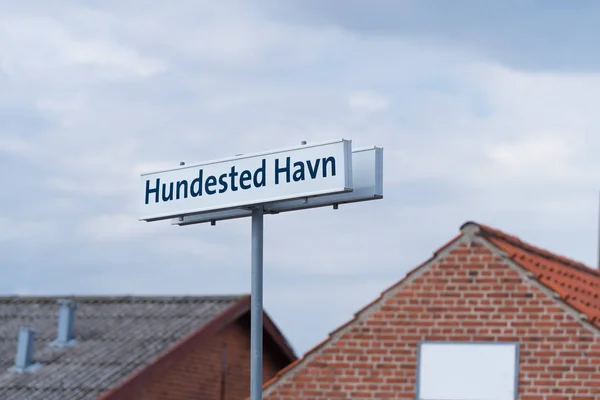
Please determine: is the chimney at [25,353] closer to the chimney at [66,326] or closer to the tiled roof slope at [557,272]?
the chimney at [66,326]

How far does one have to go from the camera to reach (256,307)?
1354 centimetres

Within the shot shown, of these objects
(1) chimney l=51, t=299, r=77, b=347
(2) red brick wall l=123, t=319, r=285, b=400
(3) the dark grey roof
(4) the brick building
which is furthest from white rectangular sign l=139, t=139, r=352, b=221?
(1) chimney l=51, t=299, r=77, b=347

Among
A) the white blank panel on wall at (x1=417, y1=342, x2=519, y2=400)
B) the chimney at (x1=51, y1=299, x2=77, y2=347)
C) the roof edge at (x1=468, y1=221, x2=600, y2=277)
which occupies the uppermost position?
the roof edge at (x1=468, y1=221, x2=600, y2=277)

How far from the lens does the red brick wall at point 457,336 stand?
1595 cm

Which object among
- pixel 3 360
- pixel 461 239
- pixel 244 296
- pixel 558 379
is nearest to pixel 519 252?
pixel 461 239

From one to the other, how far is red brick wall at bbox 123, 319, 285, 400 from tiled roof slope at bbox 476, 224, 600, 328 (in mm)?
7847

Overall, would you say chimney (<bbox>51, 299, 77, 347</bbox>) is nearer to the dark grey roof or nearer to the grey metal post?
the dark grey roof

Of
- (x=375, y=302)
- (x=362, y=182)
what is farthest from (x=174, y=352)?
(x=362, y=182)

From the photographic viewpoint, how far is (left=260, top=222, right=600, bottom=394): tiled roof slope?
1638 cm

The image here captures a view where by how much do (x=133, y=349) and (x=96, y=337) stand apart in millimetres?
1671

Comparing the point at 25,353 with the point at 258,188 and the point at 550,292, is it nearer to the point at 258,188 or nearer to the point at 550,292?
the point at 258,188

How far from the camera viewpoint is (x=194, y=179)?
14516mm

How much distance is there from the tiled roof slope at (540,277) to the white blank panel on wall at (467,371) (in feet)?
3.29

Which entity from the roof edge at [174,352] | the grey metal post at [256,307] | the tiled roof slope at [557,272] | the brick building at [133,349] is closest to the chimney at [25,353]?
the brick building at [133,349]
